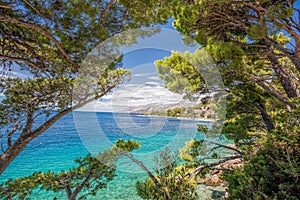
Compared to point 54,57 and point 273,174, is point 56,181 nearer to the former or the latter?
point 54,57

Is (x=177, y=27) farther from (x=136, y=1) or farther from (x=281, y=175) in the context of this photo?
(x=281, y=175)

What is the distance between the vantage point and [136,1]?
256 cm

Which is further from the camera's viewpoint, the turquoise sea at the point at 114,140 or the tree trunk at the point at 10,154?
the turquoise sea at the point at 114,140

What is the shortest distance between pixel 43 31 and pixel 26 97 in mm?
1635

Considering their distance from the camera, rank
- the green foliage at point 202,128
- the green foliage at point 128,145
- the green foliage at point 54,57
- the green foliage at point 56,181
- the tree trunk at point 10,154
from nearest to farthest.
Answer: the green foliage at point 54,57
the tree trunk at point 10,154
the green foliage at point 56,181
the green foliage at point 128,145
the green foliage at point 202,128

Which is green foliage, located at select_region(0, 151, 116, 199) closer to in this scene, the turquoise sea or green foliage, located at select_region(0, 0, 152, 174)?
the turquoise sea

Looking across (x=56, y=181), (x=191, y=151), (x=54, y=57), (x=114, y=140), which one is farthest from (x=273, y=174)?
(x=56, y=181)

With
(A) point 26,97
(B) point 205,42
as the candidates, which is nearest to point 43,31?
(A) point 26,97

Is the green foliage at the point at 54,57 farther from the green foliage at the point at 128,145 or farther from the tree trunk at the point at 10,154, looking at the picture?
the green foliage at the point at 128,145

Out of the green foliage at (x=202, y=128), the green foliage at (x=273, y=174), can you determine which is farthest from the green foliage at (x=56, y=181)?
the green foliage at (x=273, y=174)

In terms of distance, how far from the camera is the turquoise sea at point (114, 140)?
3836 millimetres

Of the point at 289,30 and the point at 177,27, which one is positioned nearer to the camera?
the point at 289,30

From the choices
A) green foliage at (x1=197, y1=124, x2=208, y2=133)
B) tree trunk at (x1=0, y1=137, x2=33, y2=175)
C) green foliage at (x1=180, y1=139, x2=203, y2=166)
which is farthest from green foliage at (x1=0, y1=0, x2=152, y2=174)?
green foliage at (x1=180, y1=139, x2=203, y2=166)

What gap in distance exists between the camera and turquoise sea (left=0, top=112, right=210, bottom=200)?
12.6 feet
